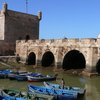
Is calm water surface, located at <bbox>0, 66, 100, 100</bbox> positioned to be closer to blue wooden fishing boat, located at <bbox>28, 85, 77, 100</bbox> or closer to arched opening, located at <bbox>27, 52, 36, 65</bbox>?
blue wooden fishing boat, located at <bbox>28, 85, 77, 100</bbox>

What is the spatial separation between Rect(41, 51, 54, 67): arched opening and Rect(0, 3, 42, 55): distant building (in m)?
8.51

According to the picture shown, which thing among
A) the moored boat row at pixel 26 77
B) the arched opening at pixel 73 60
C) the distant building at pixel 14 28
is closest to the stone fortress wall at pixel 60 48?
the arched opening at pixel 73 60

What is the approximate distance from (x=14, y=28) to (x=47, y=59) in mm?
11022

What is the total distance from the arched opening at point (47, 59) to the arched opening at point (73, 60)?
4.03 metres

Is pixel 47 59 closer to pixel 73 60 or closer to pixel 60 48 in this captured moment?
pixel 73 60

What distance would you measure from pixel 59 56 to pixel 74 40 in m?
3.72

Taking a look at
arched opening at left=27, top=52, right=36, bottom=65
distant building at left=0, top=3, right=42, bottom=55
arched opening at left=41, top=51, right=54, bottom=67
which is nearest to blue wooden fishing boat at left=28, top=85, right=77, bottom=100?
arched opening at left=41, top=51, right=54, bottom=67

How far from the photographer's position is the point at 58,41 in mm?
42219

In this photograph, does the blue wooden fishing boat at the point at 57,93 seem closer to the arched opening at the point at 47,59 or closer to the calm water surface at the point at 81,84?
the calm water surface at the point at 81,84

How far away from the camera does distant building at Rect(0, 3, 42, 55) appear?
5162 cm

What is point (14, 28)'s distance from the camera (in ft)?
176

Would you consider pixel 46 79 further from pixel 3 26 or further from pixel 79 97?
pixel 3 26

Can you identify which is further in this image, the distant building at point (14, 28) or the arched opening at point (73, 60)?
the distant building at point (14, 28)

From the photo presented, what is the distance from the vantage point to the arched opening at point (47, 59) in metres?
45.4
